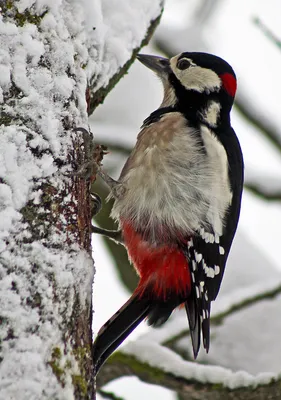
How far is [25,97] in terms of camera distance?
2039mm

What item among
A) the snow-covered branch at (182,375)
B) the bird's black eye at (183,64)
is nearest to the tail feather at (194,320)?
the snow-covered branch at (182,375)

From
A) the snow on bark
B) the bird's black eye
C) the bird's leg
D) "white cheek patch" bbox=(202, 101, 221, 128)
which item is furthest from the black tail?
the bird's black eye

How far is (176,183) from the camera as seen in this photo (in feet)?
10.5

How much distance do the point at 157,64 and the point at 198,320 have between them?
155 cm

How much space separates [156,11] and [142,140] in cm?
65

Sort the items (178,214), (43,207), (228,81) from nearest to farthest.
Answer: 1. (43,207)
2. (178,214)
3. (228,81)

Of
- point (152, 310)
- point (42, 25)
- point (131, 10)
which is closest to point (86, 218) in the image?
point (42, 25)

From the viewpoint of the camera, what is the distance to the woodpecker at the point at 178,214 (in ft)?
10.3

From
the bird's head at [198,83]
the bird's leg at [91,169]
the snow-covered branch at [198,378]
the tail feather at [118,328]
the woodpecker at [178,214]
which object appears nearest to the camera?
the bird's leg at [91,169]

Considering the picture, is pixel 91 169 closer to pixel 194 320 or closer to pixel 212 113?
pixel 194 320

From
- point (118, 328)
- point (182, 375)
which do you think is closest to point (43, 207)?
point (118, 328)

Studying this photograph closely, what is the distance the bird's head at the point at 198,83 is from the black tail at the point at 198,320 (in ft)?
3.45

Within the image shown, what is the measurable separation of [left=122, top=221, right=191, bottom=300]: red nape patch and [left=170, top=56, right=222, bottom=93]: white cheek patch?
0.97m

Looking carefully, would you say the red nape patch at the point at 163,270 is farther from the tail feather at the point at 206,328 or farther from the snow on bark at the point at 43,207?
the snow on bark at the point at 43,207
